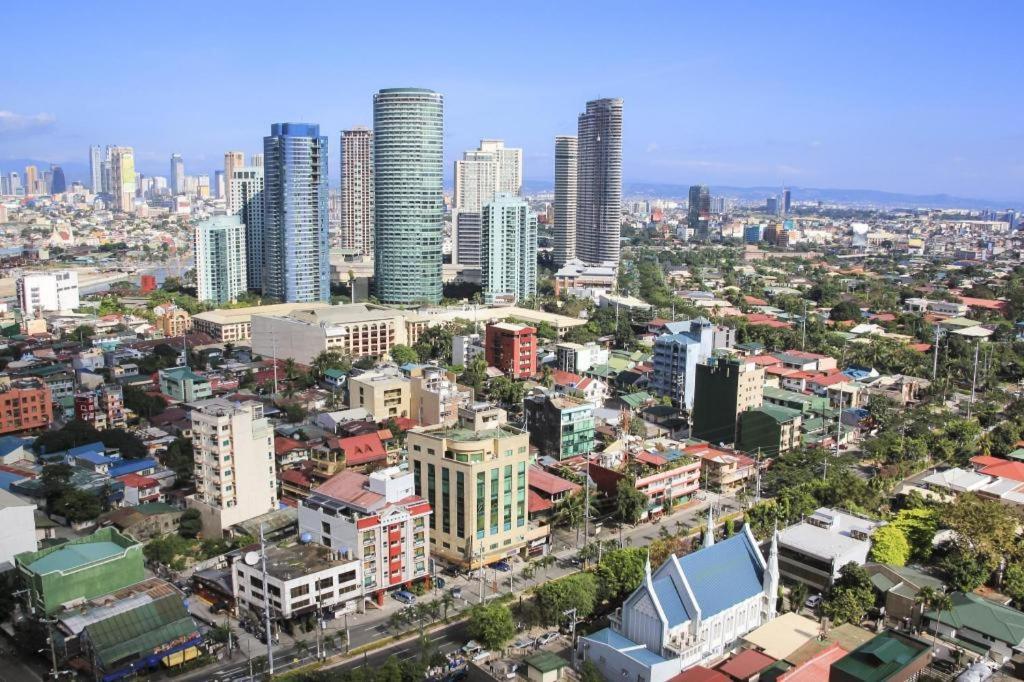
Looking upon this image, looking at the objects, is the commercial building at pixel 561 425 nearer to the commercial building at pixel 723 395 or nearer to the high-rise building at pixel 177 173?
the commercial building at pixel 723 395

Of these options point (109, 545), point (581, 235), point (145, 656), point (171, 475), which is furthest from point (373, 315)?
point (581, 235)

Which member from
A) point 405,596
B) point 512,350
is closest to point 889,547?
point 405,596

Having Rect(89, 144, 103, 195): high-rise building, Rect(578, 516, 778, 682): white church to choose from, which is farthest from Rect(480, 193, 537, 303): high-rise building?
Rect(89, 144, 103, 195): high-rise building

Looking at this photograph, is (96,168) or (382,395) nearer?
(382,395)

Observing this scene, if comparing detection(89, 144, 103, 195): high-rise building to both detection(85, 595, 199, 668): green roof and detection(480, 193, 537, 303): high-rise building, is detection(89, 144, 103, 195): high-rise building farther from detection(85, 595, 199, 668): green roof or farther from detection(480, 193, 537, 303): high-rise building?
detection(85, 595, 199, 668): green roof

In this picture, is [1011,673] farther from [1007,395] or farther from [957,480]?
[1007,395]

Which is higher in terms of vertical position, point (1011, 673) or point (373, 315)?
point (373, 315)

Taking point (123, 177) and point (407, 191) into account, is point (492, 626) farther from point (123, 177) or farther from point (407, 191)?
point (123, 177)
